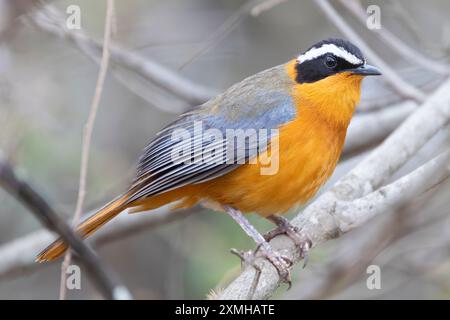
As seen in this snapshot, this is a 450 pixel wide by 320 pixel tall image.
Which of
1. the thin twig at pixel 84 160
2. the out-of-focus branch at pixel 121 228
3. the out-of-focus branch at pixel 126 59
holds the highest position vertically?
the out-of-focus branch at pixel 126 59

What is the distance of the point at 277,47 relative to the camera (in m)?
7.95

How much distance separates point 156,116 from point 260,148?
12.1 ft

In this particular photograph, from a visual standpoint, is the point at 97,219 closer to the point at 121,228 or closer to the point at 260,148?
the point at 260,148

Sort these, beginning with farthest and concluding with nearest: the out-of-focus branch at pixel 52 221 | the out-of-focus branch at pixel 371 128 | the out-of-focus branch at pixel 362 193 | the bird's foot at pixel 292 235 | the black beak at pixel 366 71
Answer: the out-of-focus branch at pixel 371 128 → the black beak at pixel 366 71 → the bird's foot at pixel 292 235 → the out-of-focus branch at pixel 362 193 → the out-of-focus branch at pixel 52 221

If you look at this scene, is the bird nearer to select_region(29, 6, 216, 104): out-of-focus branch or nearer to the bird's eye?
the bird's eye

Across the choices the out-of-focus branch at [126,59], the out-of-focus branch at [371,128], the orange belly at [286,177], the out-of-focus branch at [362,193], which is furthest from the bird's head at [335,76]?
the out-of-focus branch at [126,59]

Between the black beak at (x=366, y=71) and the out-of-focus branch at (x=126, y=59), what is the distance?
1.89 m

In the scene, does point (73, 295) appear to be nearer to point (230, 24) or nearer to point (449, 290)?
point (230, 24)

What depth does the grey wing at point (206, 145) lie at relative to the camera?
164 inches

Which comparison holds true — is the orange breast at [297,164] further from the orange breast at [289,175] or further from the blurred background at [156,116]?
the blurred background at [156,116]

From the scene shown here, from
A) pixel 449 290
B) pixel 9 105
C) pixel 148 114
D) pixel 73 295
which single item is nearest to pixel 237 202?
pixel 449 290

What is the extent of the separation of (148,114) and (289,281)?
160 inches

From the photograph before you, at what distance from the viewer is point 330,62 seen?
14.3ft

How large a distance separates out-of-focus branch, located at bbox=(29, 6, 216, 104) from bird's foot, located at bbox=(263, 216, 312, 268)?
1.73m
